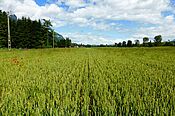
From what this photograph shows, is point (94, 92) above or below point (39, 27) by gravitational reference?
below

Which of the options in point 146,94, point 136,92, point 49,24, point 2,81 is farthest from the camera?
point 49,24

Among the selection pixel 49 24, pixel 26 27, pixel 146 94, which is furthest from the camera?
pixel 49 24

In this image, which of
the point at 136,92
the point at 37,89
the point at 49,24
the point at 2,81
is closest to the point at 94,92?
the point at 136,92

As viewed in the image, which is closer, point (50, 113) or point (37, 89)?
point (50, 113)

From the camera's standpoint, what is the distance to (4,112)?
5.35 m

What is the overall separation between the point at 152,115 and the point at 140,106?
271mm

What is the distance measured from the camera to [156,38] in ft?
396

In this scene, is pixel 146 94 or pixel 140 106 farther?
pixel 146 94

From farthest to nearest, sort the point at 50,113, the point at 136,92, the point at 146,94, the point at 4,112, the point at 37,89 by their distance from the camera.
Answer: the point at 37,89, the point at 136,92, the point at 146,94, the point at 4,112, the point at 50,113

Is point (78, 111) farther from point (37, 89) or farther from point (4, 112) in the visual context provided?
point (37, 89)

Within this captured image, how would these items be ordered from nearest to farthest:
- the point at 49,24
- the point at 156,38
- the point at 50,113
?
the point at 50,113 → the point at 49,24 → the point at 156,38

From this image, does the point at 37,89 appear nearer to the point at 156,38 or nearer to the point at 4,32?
the point at 4,32

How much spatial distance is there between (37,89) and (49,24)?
91234 millimetres

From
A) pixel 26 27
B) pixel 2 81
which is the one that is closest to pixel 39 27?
pixel 26 27
